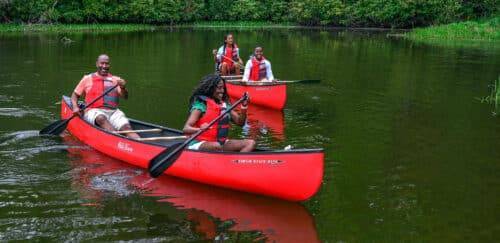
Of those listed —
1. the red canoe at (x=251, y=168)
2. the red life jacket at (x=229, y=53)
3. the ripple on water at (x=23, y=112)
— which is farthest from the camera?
the red life jacket at (x=229, y=53)

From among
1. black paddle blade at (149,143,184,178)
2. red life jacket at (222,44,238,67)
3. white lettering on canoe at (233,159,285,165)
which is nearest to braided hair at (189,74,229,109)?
black paddle blade at (149,143,184,178)

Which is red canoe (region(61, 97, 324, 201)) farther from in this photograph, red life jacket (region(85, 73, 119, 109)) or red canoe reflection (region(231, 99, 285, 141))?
red canoe reflection (region(231, 99, 285, 141))

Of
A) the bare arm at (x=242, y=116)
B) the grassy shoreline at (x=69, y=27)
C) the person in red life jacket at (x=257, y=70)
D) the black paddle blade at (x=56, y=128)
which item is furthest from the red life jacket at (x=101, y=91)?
the grassy shoreline at (x=69, y=27)

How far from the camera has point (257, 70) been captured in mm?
15242

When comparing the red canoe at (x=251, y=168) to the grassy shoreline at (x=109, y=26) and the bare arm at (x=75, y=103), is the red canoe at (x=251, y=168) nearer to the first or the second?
the bare arm at (x=75, y=103)

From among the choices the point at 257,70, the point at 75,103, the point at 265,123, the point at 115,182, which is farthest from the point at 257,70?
the point at 115,182

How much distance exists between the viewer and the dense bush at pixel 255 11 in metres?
47.8

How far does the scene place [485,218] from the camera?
7.61 meters

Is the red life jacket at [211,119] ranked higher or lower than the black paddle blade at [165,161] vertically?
higher

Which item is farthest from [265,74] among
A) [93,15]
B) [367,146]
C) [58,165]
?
[93,15]

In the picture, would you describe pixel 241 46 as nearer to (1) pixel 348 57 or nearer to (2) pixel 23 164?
(1) pixel 348 57

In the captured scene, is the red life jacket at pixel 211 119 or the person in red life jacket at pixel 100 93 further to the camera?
the person in red life jacket at pixel 100 93

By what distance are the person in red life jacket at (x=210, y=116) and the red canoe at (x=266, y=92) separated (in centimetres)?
594

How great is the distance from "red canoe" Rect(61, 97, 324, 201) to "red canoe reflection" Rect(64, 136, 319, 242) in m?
0.12
